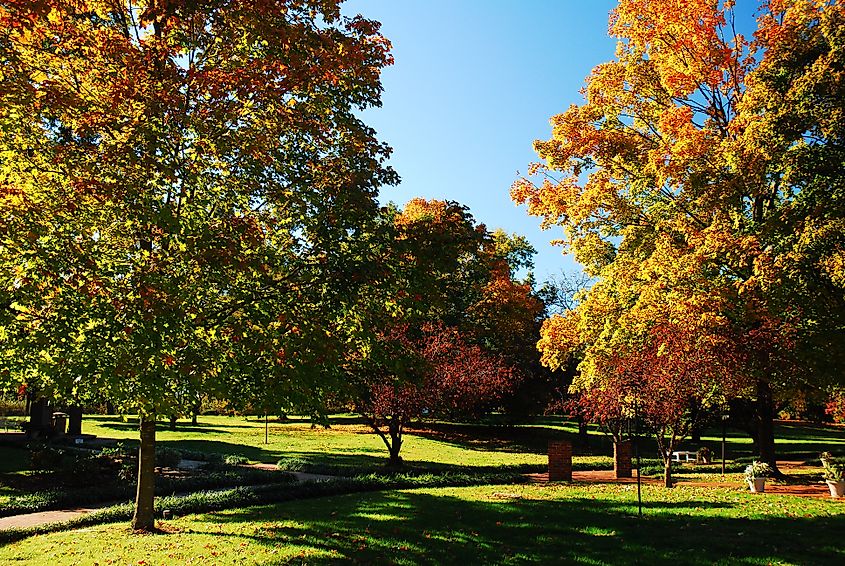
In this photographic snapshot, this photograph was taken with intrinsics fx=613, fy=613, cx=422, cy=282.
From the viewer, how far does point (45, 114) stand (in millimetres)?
8133

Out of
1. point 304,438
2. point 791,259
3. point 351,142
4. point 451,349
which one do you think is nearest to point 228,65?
point 351,142

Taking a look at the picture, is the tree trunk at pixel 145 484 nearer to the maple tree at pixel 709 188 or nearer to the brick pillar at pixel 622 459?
the maple tree at pixel 709 188

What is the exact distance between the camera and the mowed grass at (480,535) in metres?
8.66

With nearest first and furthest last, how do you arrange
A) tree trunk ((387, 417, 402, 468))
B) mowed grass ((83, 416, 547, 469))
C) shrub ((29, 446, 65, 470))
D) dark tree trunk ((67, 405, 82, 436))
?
shrub ((29, 446, 65, 470)), tree trunk ((387, 417, 402, 468)), mowed grass ((83, 416, 547, 469)), dark tree trunk ((67, 405, 82, 436))

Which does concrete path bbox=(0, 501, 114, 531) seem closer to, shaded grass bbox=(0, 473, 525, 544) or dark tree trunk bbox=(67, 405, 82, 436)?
shaded grass bbox=(0, 473, 525, 544)

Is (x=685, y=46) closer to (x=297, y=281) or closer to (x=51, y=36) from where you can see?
(x=297, y=281)

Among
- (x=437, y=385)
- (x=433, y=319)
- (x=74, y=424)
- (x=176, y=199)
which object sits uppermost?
(x=176, y=199)

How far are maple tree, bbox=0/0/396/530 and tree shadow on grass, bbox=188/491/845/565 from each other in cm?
285

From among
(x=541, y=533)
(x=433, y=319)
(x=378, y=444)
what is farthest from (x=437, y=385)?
(x=378, y=444)

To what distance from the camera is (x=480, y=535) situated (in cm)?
1005

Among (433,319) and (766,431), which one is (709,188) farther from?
(433,319)

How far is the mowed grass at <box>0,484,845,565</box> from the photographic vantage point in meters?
8.66

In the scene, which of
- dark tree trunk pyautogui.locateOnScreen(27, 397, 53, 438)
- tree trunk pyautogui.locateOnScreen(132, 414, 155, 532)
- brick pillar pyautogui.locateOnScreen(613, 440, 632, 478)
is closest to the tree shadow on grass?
tree trunk pyautogui.locateOnScreen(132, 414, 155, 532)

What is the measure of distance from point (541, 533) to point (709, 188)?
10244 mm
